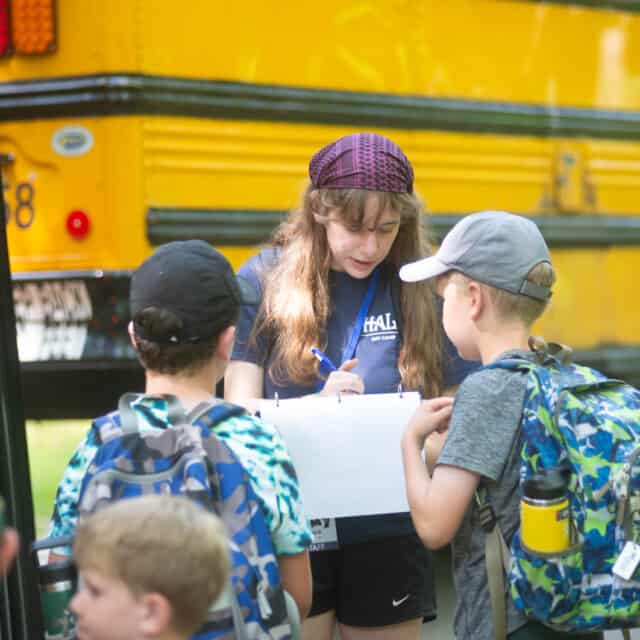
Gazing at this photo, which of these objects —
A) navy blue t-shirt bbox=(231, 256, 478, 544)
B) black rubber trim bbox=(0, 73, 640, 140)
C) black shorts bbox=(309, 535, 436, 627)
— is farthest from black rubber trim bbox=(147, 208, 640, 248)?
black shorts bbox=(309, 535, 436, 627)

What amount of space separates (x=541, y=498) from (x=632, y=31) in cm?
300

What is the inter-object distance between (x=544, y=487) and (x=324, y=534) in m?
0.61

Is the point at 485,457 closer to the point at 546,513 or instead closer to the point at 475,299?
the point at 546,513

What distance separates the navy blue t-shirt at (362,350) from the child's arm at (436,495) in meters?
0.39

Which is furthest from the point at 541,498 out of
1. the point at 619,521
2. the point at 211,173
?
the point at 211,173

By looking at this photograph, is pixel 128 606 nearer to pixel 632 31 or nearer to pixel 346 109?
pixel 346 109

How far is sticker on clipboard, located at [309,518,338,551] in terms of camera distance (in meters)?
2.38

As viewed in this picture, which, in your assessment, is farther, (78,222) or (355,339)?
(78,222)

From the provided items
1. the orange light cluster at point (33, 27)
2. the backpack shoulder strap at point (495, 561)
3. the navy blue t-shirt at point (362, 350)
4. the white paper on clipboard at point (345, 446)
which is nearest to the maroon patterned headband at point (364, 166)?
the navy blue t-shirt at point (362, 350)

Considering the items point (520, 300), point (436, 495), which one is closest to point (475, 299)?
point (520, 300)

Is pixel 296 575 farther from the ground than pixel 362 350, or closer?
closer

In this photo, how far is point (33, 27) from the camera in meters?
3.59

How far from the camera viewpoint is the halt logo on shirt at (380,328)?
2.46m

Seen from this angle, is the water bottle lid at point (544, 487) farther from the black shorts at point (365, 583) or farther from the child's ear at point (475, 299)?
the black shorts at point (365, 583)
